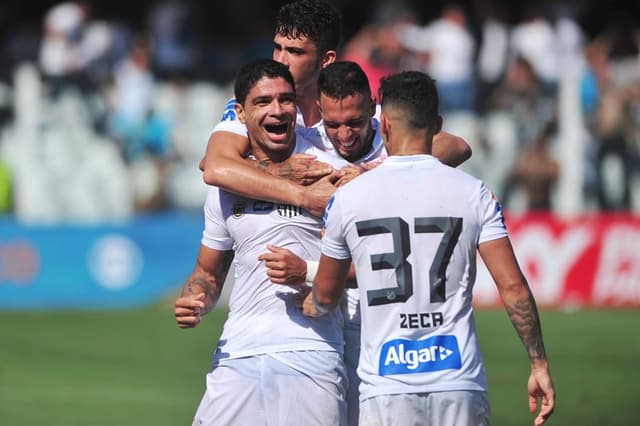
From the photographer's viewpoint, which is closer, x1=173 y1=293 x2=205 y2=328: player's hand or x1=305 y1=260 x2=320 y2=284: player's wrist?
x1=305 y1=260 x2=320 y2=284: player's wrist

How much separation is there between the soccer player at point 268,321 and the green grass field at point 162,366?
4.55m

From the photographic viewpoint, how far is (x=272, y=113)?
19.1 ft

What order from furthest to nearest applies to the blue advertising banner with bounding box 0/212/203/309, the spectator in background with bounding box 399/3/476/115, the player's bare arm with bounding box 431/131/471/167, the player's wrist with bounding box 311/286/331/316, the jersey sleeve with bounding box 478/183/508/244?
the spectator in background with bounding box 399/3/476/115, the blue advertising banner with bounding box 0/212/203/309, the player's bare arm with bounding box 431/131/471/167, the player's wrist with bounding box 311/286/331/316, the jersey sleeve with bounding box 478/183/508/244

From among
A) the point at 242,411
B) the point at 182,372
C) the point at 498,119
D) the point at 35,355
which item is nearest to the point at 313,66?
the point at 242,411

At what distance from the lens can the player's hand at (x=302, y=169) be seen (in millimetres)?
5855

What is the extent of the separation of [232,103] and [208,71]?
1370cm

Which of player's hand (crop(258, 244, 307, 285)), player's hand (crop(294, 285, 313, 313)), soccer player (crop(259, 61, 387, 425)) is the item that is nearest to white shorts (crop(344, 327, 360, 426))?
soccer player (crop(259, 61, 387, 425))

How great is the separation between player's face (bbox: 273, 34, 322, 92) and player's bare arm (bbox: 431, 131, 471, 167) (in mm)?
750

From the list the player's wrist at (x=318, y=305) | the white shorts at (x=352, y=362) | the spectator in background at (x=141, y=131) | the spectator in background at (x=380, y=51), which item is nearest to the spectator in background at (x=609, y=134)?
the spectator in background at (x=380, y=51)

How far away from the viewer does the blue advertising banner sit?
17328mm

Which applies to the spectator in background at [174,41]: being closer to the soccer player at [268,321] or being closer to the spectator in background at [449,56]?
the spectator in background at [449,56]

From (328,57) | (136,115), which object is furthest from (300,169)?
(136,115)

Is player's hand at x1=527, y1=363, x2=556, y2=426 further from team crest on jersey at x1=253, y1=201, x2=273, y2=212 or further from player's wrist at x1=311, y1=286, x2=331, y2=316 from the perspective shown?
team crest on jersey at x1=253, y1=201, x2=273, y2=212

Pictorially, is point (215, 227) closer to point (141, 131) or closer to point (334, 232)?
point (334, 232)
